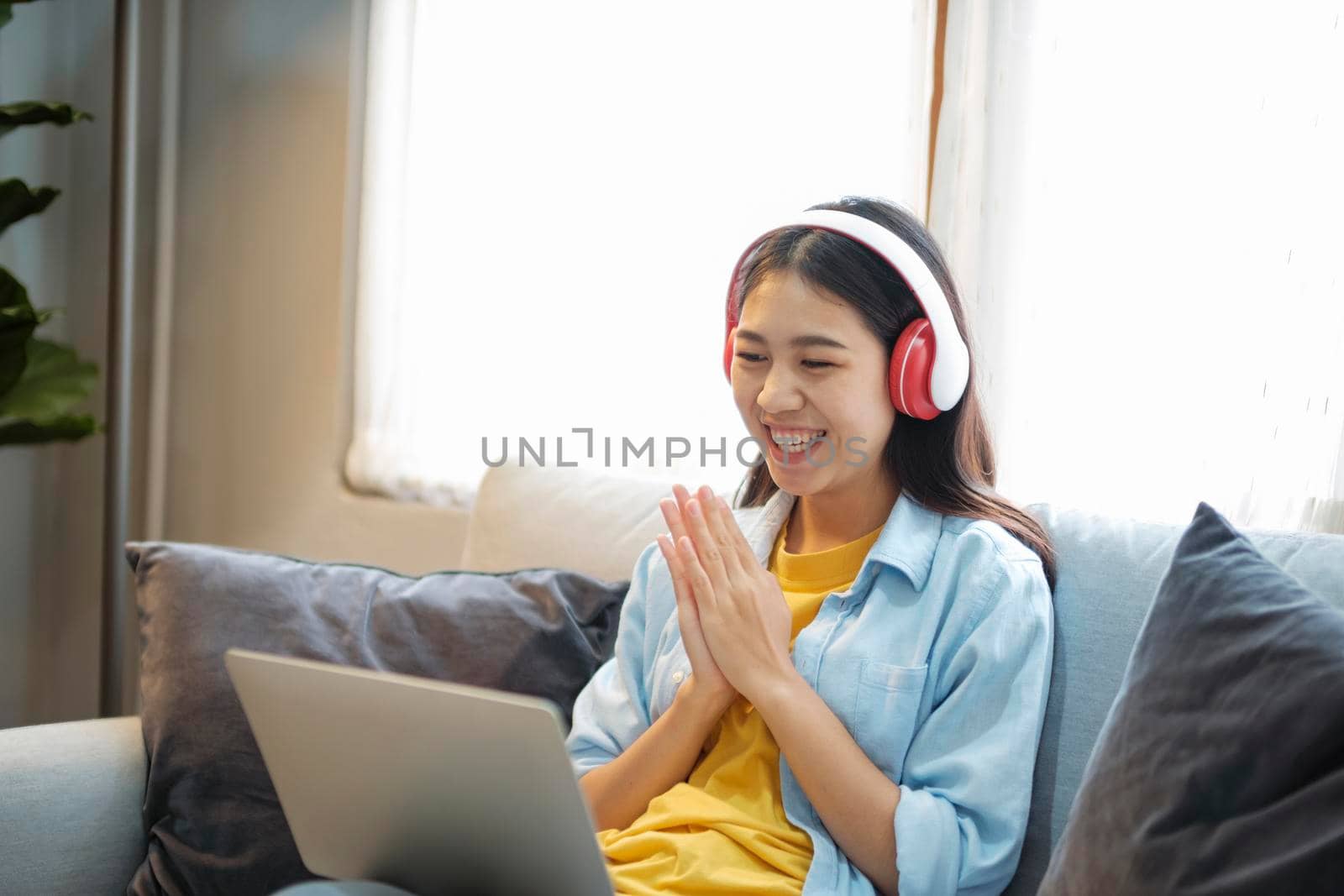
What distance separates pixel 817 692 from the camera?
127 centimetres

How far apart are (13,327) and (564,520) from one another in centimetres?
117

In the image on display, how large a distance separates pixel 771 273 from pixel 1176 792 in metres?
0.70

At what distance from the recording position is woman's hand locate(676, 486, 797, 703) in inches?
48.8

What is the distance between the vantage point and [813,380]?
1313mm

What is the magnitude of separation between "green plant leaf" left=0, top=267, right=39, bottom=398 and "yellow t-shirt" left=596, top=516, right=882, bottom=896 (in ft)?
5.15

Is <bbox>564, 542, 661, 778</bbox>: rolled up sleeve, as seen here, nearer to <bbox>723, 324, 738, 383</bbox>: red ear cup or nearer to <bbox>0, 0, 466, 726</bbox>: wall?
<bbox>723, 324, 738, 383</bbox>: red ear cup

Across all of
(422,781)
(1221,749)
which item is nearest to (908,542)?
(1221,749)

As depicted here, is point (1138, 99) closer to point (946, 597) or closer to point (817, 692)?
point (946, 597)

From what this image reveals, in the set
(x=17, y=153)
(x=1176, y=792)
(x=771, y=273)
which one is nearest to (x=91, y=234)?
(x=17, y=153)

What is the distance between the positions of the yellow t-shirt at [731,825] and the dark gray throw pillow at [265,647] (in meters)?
0.31

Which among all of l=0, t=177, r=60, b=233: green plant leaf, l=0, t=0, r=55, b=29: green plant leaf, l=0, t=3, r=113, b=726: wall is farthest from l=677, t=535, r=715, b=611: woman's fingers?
l=0, t=3, r=113, b=726: wall

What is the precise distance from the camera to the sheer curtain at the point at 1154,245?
59.8 inches

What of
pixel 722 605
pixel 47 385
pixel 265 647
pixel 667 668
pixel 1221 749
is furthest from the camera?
pixel 47 385

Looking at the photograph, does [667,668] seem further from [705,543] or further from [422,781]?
[422,781]
